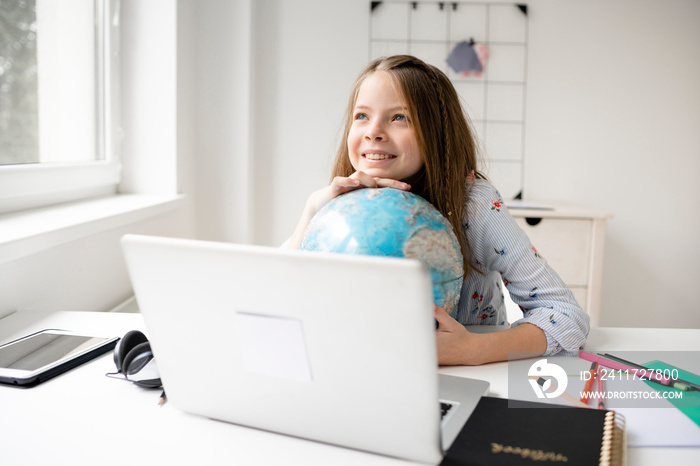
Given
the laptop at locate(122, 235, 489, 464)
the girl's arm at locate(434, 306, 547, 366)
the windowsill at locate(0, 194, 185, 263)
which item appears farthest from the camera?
the windowsill at locate(0, 194, 185, 263)

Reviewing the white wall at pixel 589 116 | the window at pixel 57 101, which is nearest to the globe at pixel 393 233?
the window at pixel 57 101

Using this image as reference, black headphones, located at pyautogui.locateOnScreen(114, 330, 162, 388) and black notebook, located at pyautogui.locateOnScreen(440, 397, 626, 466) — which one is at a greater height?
black headphones, located at pyautogui.locateOnScreen(114, 330, 162, 388)

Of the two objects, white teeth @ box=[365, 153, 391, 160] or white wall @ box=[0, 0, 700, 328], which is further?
white wall @ box=[0, 0, 700, 328]

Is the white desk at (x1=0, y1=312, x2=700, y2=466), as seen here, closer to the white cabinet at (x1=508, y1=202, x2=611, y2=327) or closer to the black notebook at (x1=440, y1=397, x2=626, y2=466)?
the black notebook at (x1=440, y1=397, x2=626, y2=466)

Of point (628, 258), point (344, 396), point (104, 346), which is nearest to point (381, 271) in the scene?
point (344, 396)

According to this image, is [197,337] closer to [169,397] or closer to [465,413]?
[169,397]

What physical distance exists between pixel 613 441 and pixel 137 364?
0.61 m

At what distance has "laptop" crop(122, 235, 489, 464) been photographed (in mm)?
540

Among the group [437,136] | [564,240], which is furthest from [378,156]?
[564,240]

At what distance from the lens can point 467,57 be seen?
2955 mm

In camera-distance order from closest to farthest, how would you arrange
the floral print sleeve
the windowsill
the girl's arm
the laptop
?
the laptop → the girl's arm → the floral print sleeve → the windowsill

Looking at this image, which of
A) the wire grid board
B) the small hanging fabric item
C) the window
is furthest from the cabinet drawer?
the window

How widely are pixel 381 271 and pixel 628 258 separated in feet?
9.58

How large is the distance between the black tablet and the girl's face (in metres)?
0.56
